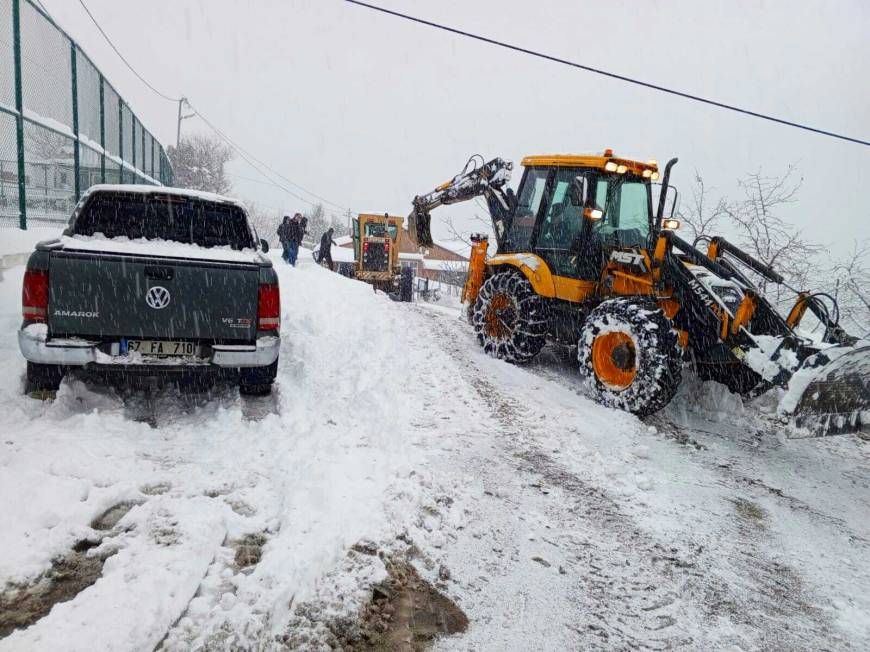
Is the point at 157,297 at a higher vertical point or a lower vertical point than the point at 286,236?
lower

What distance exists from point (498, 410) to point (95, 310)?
370 cm

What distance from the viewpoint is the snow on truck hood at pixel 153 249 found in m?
3.84

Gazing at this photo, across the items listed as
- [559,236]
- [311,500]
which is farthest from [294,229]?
[311,500]

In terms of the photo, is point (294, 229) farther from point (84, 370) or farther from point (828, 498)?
point (828, 498)

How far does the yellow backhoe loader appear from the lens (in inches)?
175

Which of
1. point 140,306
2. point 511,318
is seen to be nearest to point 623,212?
point 511,318

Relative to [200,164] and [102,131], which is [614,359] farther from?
[200,164]

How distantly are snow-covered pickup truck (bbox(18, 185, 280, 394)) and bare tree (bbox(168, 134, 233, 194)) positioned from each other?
44.8m

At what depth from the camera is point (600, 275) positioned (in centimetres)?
671

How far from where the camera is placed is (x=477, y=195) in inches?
369

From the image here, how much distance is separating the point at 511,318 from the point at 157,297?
4.99 m

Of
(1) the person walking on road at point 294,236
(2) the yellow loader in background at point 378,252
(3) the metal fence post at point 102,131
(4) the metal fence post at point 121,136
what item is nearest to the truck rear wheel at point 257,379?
(3) the metal fence post at point 102,131

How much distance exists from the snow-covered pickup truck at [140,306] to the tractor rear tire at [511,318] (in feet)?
12.4

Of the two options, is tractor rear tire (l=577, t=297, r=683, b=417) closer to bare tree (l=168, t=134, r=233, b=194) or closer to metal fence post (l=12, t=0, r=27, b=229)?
metal fence post (l=12, t=0, r=27, b=229)
